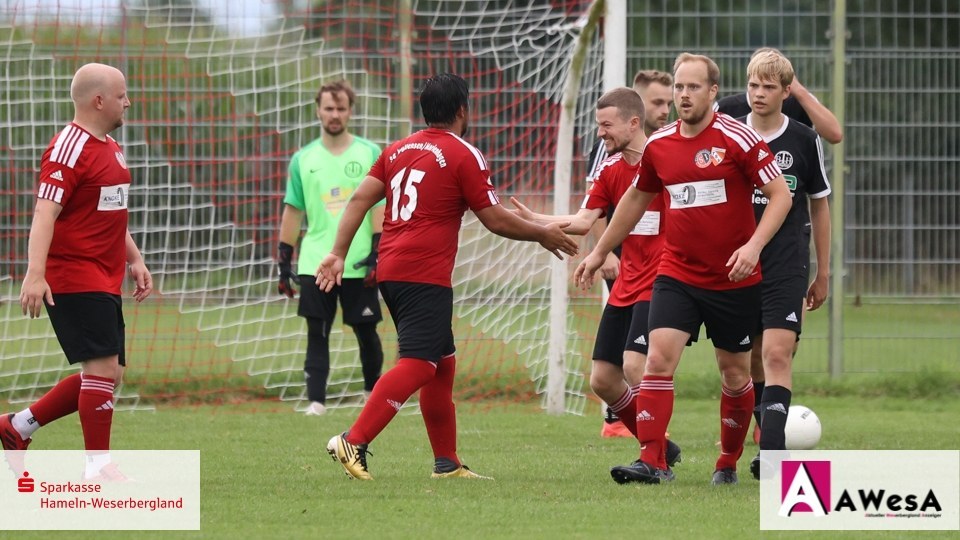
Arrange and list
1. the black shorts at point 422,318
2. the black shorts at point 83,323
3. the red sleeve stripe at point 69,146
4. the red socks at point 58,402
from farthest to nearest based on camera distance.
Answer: the red socks at point 58,402
the black shorts at point 422,318
the black shorts at point 83,323
the red sleeve stripe at point 69,146

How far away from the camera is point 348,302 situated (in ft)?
32.2

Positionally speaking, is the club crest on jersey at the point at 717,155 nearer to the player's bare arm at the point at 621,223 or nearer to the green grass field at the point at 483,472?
the player's bare arm at the point at 621,223

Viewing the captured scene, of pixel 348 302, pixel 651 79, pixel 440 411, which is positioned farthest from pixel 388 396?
pixel 348 302

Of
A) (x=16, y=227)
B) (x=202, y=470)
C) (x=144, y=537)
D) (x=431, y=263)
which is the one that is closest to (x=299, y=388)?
(x=16, y=227)

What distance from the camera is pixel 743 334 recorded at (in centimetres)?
648

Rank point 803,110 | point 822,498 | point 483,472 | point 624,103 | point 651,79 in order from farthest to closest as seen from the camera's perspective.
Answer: point 651,79
point 803,110
point 624,103
point 483,472
point 822,498

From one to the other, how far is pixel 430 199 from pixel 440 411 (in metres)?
1.04

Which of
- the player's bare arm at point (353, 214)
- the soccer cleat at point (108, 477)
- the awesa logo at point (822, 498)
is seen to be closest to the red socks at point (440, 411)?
the player's bare arm at point (353, 214)

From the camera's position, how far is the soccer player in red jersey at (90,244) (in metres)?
6.36

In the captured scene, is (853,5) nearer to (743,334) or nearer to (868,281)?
(868,281)

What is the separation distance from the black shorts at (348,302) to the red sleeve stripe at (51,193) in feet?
11.8

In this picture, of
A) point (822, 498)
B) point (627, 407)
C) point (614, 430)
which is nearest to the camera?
point (822, 498)

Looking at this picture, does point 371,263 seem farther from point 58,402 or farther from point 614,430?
point 58,402

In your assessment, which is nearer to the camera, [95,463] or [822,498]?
[822,498]
